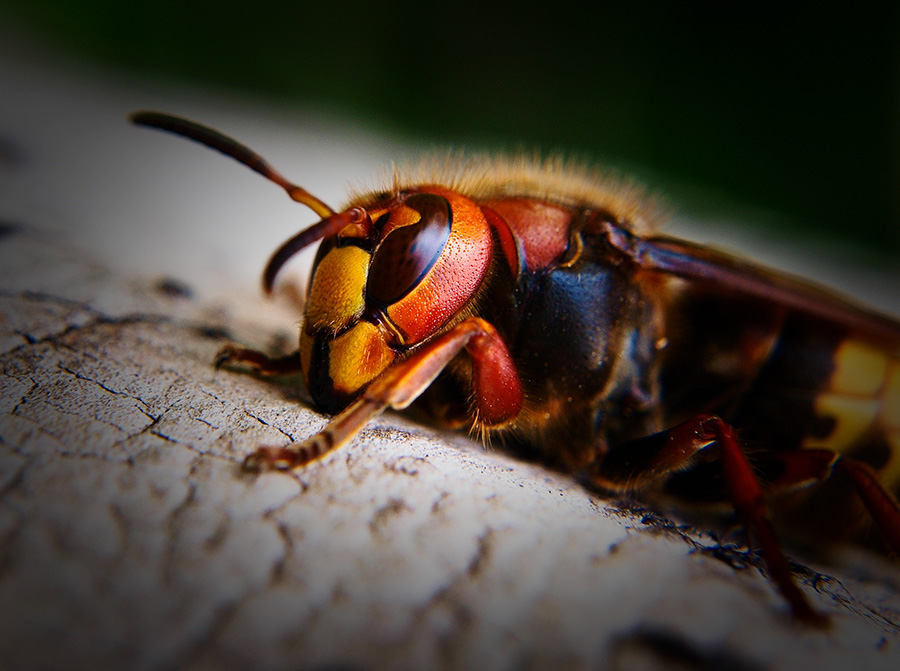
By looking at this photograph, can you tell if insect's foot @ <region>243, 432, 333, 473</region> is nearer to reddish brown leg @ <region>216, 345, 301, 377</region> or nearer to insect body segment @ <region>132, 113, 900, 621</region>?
insect body segment @ <region>132, 113, 900, 621</region>

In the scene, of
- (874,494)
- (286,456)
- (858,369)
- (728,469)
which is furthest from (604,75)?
(286,456)

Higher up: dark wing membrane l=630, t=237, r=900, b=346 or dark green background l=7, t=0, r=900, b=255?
dark green background l=7, t=0, r=900, b=255

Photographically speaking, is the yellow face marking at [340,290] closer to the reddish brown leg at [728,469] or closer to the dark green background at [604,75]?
the reddish brown leg at [728,469]

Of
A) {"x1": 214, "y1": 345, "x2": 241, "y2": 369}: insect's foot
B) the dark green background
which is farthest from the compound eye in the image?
the dark green background

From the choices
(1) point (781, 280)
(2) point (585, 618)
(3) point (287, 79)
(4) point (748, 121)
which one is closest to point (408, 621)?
(2) point (585, 618)

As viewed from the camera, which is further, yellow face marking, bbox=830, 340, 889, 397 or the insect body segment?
yellow face marking, bbox=830, 340, 889, 397

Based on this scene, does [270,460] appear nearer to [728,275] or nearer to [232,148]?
[232,148]

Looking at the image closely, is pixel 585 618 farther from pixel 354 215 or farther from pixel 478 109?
pixel 478 109
